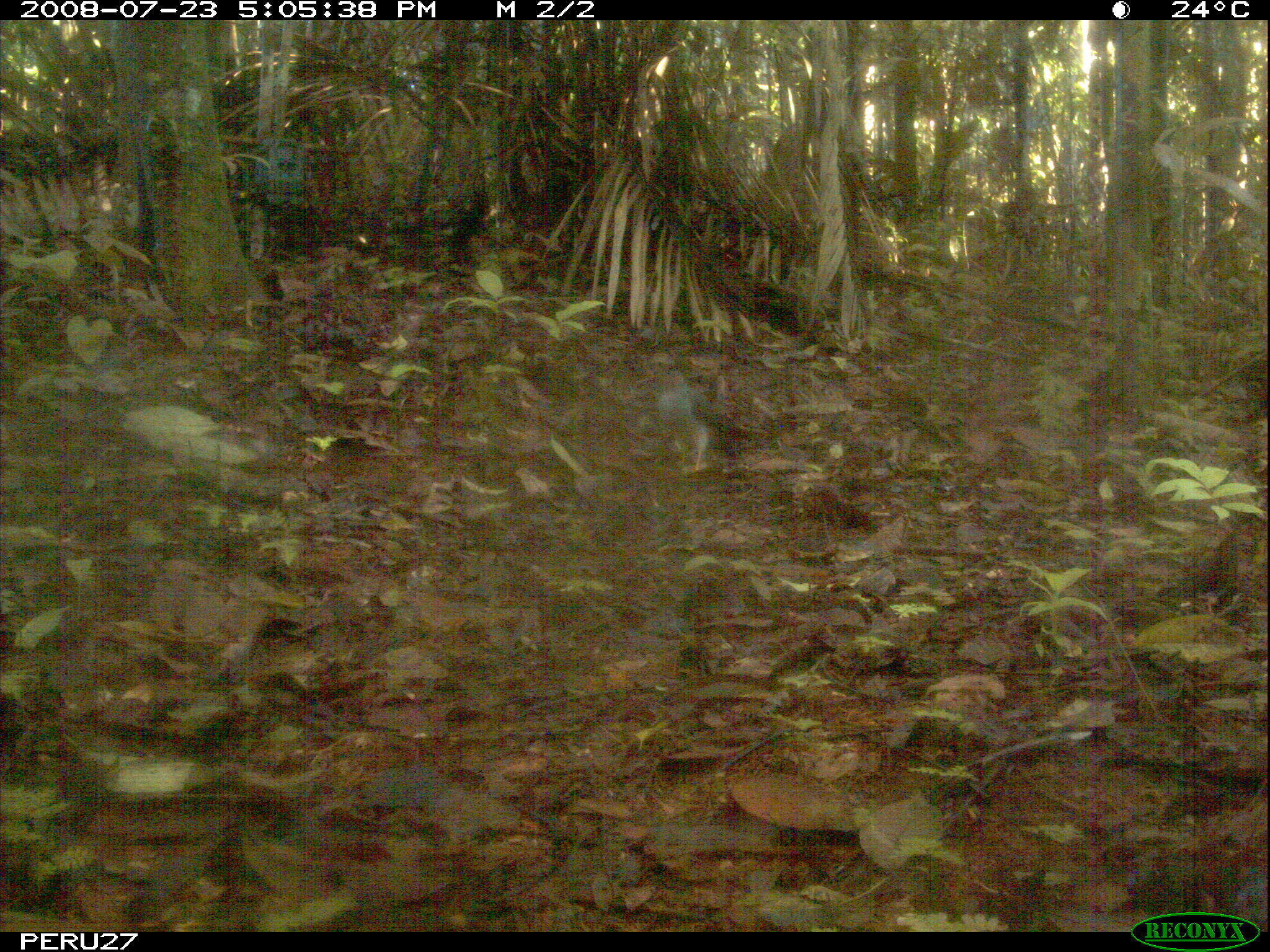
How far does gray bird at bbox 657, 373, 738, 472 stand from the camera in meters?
3.02

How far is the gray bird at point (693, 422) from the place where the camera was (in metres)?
3.02

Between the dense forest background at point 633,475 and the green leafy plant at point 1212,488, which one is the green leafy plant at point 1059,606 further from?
the green leafy plant at point 1212,488
